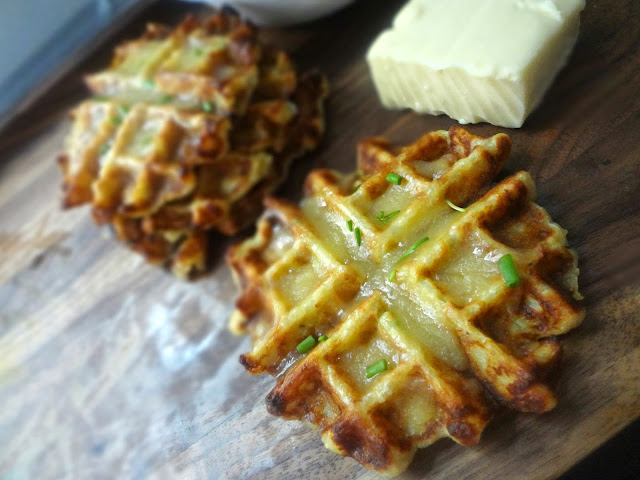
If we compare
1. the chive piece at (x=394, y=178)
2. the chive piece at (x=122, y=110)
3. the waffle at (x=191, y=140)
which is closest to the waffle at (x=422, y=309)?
the chive piece at (x=394, y=178)

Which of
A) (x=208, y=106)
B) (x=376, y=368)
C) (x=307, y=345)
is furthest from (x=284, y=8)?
(x=376, y=368)

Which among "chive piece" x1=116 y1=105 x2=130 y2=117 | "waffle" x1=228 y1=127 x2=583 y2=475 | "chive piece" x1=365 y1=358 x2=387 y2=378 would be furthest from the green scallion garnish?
"chive piece" x1=116 y1=105 x2=130 y2=117

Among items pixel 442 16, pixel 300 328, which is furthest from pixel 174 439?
pixel 442 16

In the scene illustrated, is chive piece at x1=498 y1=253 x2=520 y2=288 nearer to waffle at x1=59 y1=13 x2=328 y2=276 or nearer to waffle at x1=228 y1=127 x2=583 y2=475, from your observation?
waffle at x1=228 y1=127 x2=583 y2=475

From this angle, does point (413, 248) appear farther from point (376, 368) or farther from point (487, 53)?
point (487, 53)

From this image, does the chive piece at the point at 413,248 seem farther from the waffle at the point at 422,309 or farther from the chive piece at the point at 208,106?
the chive piece at the point at 208,106

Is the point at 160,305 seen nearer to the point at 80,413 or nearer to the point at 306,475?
the point at 80,413
